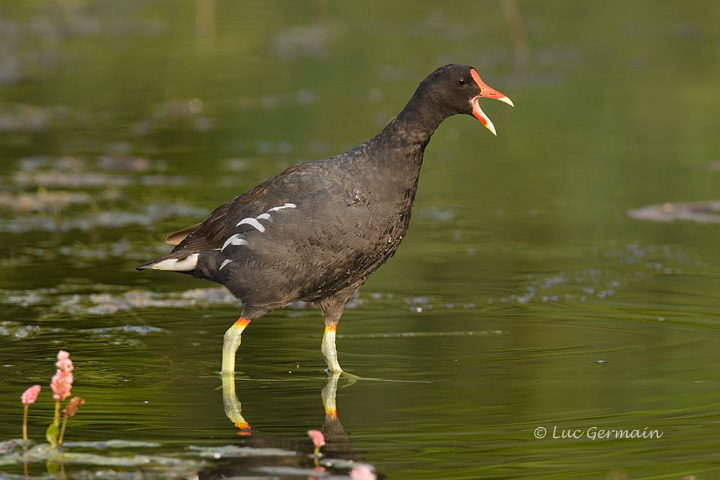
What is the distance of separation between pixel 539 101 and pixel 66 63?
7.71m

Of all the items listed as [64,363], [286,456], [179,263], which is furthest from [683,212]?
[64,363]

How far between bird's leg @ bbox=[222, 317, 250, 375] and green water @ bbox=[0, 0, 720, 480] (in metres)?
0.11

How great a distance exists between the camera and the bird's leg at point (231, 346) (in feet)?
20.1

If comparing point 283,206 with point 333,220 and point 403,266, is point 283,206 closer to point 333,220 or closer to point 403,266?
point 333,220

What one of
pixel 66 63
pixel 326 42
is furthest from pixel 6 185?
pixel 326 42

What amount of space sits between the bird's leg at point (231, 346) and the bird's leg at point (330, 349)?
0.42 metres

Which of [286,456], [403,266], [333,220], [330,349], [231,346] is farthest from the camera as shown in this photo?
[403,266]

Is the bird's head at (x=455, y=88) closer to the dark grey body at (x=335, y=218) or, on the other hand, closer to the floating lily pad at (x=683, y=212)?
the dark grey body at (x=335, y=218)

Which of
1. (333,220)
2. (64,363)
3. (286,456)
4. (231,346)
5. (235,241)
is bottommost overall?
(286,456)

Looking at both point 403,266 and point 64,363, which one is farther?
point 403,266

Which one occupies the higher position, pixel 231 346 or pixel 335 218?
pixel 335 218

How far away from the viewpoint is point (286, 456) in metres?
4.75

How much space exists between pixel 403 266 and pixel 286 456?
13.5 feet

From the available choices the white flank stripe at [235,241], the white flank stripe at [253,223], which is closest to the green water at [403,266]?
the white flank stripe at [235,241]
